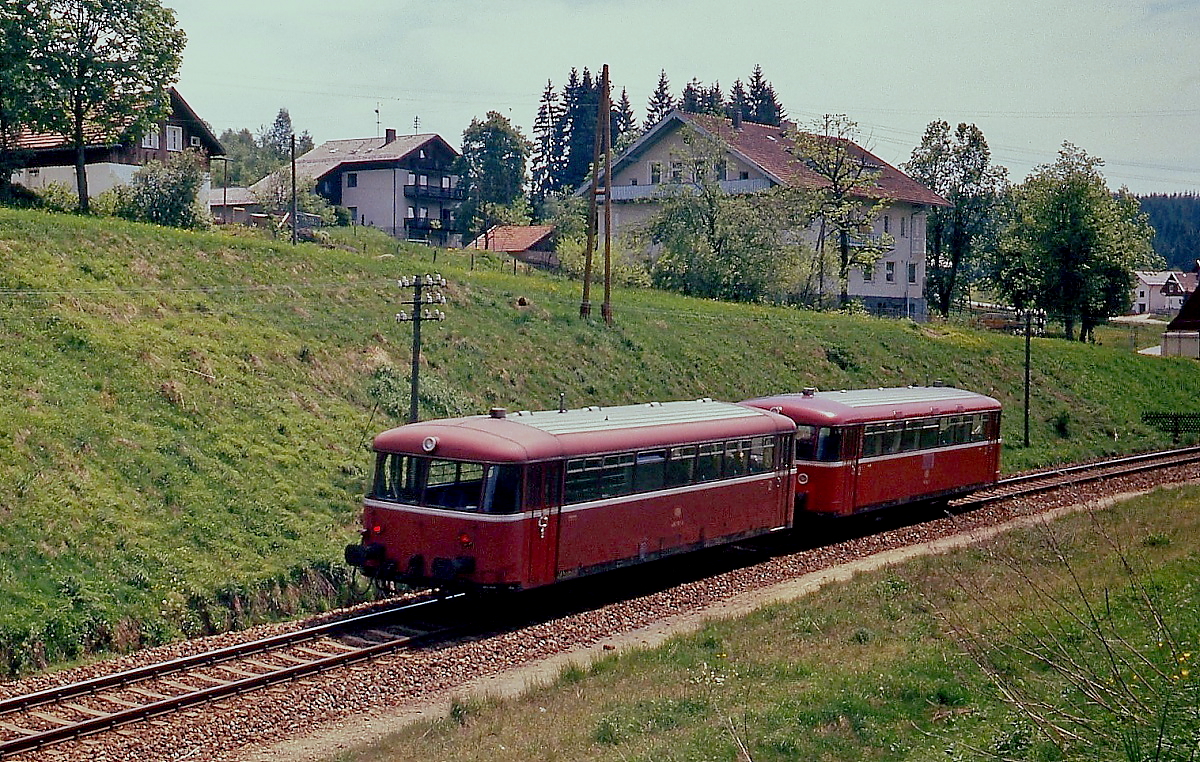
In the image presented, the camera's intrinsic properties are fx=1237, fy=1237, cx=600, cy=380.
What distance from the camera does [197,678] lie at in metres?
14.3

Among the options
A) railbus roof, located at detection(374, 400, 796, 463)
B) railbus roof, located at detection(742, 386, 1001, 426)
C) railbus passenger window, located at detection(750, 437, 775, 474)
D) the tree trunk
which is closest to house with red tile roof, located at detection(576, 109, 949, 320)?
the tree trunk

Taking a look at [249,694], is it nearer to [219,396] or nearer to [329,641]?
[329,641]

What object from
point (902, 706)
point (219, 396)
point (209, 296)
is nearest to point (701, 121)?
point (209, 296)

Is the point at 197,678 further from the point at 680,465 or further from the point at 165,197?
the point at 165,197

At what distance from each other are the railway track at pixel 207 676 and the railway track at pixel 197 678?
0.01 m

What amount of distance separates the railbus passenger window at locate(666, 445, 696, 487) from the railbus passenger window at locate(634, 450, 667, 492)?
0.59 ft

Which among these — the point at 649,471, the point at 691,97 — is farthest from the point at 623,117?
the point at 649,471

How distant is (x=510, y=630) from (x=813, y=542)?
9.82 m

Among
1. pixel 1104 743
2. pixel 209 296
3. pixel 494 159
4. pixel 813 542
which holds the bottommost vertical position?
pixel 813 542

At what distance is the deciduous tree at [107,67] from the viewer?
39594mm

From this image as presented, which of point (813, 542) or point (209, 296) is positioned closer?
point (813, 542)

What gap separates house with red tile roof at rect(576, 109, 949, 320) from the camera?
62.4 m

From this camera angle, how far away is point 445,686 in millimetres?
14508

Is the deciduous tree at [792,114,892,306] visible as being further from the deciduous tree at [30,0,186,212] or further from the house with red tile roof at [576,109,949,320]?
the deciduous tree at [30,0,186,212]
